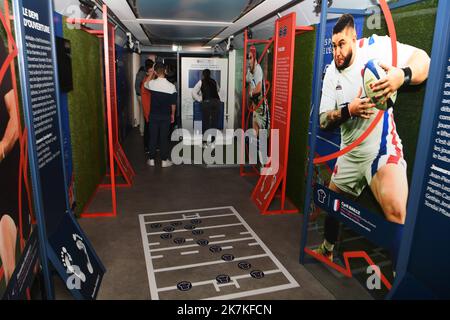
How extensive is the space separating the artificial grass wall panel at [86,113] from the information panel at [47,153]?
1463 millimetres

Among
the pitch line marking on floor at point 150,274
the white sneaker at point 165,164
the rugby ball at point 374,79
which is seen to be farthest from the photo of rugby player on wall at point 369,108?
the white sneaker at point 165,164

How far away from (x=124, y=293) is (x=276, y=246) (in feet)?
5.00

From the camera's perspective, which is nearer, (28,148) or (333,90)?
(28,148)

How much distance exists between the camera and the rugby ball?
2.23m

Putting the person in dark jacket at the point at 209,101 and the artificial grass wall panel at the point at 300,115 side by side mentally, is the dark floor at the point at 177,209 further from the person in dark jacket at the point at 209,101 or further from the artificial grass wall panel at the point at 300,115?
the person in dark jacket at the point at 209,101

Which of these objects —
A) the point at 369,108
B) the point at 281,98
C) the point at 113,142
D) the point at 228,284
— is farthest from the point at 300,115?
the point at 113,142

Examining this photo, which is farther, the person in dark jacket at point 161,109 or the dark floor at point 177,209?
the person in dark jacket at point 161,109

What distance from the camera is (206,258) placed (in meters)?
3.23

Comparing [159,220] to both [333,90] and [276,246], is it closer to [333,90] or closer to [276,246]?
[276,246]

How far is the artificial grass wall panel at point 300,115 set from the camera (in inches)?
161

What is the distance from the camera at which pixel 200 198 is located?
4797mm

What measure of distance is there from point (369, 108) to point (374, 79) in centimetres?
19

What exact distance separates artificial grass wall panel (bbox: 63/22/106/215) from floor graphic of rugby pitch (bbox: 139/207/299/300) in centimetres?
89

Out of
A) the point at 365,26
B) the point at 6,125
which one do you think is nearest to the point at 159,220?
the point at 6,125
